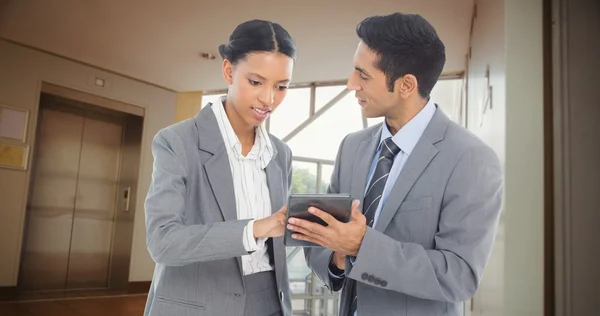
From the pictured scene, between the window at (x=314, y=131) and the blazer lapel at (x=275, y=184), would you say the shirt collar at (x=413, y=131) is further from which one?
the window at (x=314, y=131)

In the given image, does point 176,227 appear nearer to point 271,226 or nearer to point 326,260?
point 271,226

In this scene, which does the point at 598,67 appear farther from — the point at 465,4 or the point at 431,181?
the point at 465,4

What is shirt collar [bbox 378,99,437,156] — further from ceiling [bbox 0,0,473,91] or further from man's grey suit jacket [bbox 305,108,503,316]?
ceiling [bbox 0,0,473,91]

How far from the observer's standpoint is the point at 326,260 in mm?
1510

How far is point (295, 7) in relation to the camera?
4176 mm

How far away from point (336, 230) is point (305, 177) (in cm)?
604

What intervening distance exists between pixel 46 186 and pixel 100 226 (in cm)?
87

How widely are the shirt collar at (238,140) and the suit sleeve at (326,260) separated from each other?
229mm

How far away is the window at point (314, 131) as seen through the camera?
685cm

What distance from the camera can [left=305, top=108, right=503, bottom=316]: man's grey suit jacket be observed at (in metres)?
1.20

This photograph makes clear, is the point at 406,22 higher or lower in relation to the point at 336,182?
higher

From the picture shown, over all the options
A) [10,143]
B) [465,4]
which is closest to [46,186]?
[10,143]

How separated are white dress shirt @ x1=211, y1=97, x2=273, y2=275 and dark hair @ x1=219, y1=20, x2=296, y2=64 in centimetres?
18

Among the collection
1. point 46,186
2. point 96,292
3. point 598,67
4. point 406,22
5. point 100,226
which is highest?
point 406,22
